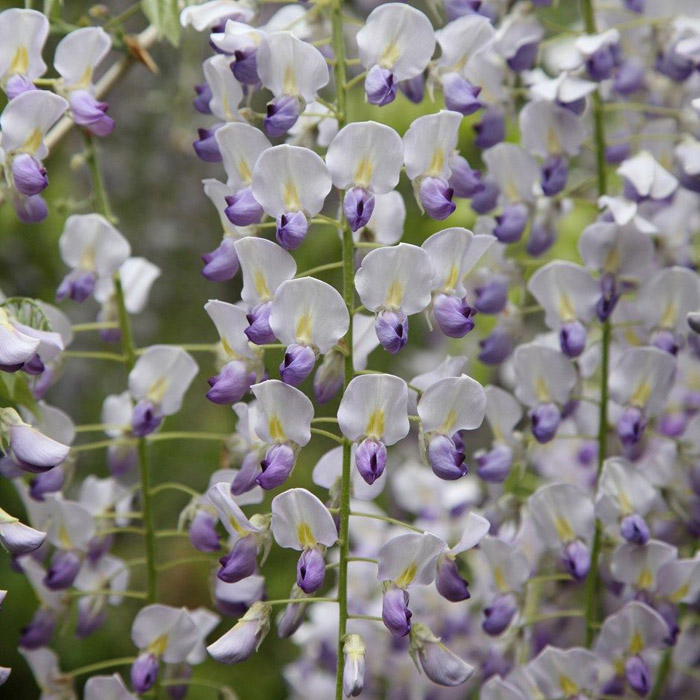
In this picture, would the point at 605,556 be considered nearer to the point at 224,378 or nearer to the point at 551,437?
the point at 551,437

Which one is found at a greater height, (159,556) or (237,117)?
(237,117)

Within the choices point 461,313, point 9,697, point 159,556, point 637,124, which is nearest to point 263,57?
point 461,313

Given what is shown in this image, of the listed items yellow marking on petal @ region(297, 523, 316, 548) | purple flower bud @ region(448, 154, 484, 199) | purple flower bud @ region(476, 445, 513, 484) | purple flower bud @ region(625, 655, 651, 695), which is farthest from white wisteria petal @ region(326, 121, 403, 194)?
purple flower bud @ region(625, 655, 651, 695)

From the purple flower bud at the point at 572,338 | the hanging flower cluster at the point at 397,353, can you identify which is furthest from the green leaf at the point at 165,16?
the purple flower bud at the point at 572,338

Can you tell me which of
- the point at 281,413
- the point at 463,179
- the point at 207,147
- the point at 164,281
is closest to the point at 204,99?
the point at 207,147

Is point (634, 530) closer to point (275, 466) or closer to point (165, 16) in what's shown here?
point (275, 466)
